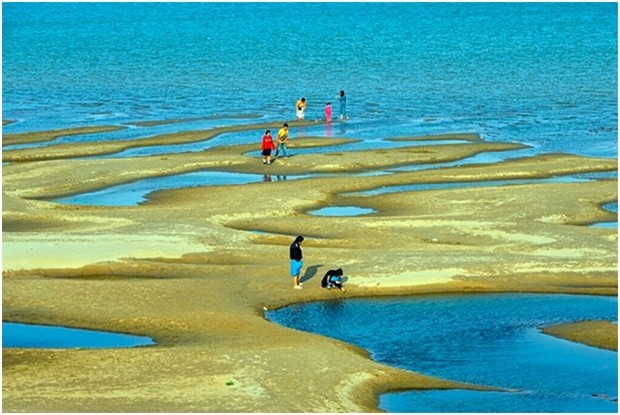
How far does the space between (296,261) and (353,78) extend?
68.1 m

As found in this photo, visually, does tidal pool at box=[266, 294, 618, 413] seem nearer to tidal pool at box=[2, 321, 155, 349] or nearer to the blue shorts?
the blue shorts

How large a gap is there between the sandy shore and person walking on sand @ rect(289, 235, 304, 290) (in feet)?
1.08

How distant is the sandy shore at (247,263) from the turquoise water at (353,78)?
49.0 feet

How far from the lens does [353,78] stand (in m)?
101

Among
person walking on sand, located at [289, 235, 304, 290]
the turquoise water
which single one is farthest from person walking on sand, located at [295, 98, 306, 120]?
person walking on sand, located at [289, 235, 304, 290]

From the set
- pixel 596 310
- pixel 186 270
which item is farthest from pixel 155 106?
pixel 596 310

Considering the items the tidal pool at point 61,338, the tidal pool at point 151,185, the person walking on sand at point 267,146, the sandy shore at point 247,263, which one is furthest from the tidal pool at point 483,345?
the person walking on sand at point 267,146

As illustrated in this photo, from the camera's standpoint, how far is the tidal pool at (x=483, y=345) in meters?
25.4

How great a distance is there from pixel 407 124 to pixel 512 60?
1818 inches

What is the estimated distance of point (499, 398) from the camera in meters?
25.4

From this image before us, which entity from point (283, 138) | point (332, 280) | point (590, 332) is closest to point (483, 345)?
point (590, 332)

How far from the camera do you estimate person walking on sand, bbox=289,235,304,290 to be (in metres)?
33.2

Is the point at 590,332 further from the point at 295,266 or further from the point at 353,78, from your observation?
the point at 353,78

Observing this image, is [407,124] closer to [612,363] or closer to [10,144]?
[10,144]
